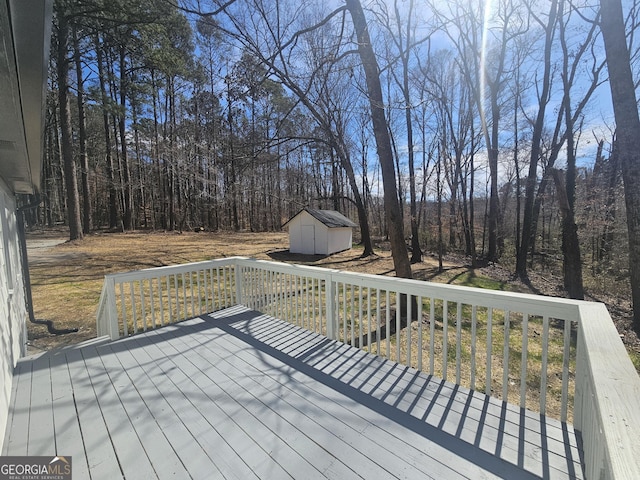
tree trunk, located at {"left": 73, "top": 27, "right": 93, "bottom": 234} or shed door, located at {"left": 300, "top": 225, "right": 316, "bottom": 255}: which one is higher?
tree trunk, located at {"left": 73, "top": 27, "right": 93, "bottom": 234}

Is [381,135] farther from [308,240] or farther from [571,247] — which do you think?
[308,240]

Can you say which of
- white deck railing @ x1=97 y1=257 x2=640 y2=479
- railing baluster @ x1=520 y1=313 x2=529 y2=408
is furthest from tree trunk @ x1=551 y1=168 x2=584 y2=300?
railing baluster @ x1=520 y1=313 x2=529 y2=408

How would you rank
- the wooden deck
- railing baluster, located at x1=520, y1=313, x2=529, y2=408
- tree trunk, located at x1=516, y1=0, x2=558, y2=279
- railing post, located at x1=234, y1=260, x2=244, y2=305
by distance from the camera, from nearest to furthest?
the wooden deck, railing baluster, located at x1=520, y1=313, x2=529, y2=408, railing post, located at x1=234, y1=260, x2=244, y2=305, tree trunk, located at x1=516, y1=0, x2=558, y2=279

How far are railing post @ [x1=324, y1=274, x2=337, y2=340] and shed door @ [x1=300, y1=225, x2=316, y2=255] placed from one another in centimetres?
1009

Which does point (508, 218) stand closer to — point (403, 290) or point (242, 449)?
point (403, 290)

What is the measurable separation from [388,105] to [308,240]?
8965 millimetres

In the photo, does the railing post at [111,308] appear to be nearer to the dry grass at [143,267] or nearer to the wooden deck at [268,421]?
the wooden deck at [268,421]

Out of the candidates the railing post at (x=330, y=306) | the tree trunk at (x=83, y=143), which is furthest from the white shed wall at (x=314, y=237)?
the tree trunk at (x=83, y=143)

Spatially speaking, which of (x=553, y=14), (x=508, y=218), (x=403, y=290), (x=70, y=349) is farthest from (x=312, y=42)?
(x=508, y=218)

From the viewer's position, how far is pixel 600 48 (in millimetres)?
9977

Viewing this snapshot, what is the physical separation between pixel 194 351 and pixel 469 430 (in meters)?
2.52

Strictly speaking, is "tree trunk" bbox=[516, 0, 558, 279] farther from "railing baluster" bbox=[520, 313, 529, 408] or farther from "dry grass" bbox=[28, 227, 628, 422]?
"railing baluster" bbox=[520, 313, 529, 408]

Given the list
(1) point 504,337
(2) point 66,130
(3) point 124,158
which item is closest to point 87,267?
(2) point 66,130

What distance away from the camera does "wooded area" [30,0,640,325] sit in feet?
20.5
